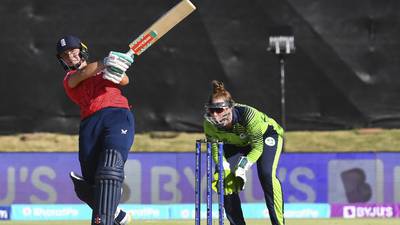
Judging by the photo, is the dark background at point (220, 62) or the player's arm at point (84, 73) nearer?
the player's arm at point (84, 73)

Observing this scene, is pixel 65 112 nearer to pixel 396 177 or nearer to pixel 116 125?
pixel 396 177

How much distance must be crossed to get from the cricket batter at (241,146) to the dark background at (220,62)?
236 inches

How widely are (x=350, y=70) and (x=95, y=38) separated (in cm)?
348

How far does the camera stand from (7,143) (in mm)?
12523

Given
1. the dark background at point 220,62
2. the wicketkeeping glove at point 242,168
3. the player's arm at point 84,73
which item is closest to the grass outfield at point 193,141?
the dark background at point 220,62

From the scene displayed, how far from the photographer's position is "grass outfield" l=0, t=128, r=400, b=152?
492 inches

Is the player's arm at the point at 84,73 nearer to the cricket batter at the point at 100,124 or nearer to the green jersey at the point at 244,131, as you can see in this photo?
the cricket batter at the point at 100,124

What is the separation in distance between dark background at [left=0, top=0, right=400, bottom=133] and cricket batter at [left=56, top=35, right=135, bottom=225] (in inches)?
269

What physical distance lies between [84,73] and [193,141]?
7369 mm

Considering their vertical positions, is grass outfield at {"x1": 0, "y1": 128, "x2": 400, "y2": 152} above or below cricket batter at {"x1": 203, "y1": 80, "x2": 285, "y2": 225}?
above

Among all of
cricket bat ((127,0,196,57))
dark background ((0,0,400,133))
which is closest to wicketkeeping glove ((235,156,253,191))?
cricket bat ((127,0,196,57))

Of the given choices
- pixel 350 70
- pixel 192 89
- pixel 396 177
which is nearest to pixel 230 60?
pixel 192 89

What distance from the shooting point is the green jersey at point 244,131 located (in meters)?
6.16

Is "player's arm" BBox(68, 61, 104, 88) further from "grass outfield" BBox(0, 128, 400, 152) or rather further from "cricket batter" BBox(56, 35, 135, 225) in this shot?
"grass outfield" BBox(0, 128, 400, 152)
